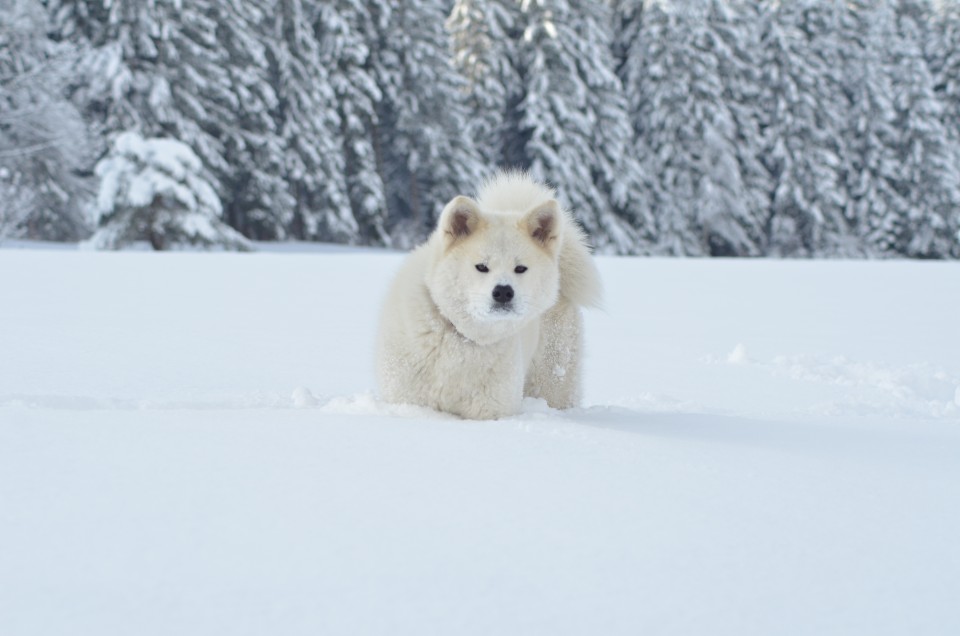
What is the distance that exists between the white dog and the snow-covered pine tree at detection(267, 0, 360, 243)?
801 inches

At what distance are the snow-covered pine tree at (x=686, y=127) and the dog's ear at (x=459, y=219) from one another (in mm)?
24430

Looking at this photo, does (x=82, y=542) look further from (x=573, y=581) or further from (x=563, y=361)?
(x=563, y=361)

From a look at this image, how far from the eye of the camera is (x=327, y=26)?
24031mm

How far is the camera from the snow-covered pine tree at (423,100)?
2503cm

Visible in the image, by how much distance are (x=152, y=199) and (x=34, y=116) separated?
12.6 ft

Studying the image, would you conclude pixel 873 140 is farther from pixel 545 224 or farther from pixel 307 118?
pixel 545 224

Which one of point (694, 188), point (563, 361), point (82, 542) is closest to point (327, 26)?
point (694, 188)

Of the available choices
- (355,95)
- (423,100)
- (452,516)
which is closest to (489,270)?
(452,516)

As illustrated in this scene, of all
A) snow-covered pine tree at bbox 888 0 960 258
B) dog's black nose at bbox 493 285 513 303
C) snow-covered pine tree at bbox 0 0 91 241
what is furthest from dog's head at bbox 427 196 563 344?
snow-covered pine tree at bbox 888 0 960 258

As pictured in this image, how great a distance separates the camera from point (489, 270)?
333 cm

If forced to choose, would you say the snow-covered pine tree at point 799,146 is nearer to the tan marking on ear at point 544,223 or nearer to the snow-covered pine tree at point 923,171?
the snow-covered pine tree at point 923,171

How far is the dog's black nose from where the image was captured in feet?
10.6

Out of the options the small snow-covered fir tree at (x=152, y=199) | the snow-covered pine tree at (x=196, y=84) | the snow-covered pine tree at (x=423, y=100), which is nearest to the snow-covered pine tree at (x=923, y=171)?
the snow-covered pine tree at (x=423, y=100)

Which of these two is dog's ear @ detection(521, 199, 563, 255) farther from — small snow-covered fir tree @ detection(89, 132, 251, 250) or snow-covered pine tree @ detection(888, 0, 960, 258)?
snow-covered pine tree @ detection(888, 0, 960, 258)
